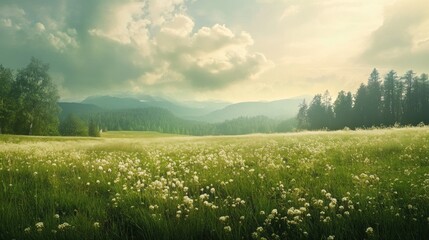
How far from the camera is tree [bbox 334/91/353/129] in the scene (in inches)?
3640

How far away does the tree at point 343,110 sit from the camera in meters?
92.5

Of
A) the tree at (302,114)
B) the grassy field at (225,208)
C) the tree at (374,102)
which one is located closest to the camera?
the grassy field at (225,208)

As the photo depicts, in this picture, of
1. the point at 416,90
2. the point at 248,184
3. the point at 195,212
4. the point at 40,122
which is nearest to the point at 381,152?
the point at 248,184

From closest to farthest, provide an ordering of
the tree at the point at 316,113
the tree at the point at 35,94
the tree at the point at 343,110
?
1. the tree at the point at 35,94
2. the tree at the point at 343,110
3. the tree at the point at 316,113

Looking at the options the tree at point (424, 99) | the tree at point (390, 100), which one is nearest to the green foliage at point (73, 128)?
the tree at point (390, 100)

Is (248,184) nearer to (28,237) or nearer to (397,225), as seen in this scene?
(397,225)

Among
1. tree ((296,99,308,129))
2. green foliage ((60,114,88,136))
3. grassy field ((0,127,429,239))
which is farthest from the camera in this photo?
green foliage ((60,114,88,136))

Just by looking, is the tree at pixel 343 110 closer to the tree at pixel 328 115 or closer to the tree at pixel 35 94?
the tree at pixel 328 115

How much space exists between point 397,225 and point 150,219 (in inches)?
133

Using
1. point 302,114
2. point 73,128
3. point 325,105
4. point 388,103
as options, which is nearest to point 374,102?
point 388,103

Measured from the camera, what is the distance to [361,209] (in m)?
4.93

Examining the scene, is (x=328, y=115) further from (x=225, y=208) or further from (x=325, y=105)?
(x=225, y=208)

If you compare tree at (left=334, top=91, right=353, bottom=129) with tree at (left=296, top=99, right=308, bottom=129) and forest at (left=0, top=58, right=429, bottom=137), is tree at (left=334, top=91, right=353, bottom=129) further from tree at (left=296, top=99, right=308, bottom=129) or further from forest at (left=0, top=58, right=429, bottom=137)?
tree at (left=296, top=99, right=308, bottom=129)

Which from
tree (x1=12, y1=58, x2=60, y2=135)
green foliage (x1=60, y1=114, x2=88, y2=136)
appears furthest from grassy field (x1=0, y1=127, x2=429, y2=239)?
green foliage (x1=60, y1=114, x2=88, y2=136)
